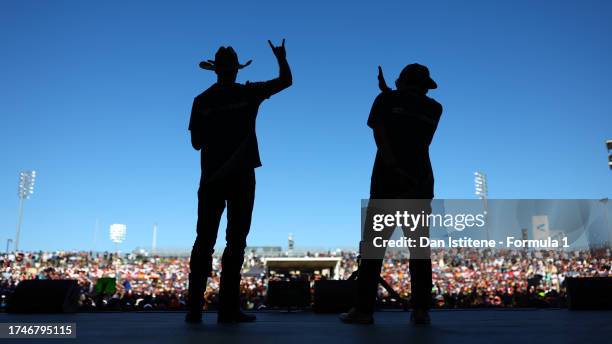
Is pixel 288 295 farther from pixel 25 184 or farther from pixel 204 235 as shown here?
pixel 25 184

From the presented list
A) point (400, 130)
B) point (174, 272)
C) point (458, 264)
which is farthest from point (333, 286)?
point (174, 272)

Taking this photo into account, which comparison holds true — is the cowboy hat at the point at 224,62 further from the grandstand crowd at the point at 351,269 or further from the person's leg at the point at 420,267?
the grandstand crowd at the point at 351,269

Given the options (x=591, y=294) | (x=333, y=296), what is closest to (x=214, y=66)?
(x=333, y=296)

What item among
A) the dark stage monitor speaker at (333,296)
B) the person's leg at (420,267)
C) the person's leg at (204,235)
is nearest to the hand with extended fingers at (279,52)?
the person's leg at (204,235)

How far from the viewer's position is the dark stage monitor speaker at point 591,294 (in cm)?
435

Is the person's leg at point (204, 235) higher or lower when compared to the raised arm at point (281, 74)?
lower

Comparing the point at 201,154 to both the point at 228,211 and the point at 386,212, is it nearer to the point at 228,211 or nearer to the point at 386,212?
the point at 228,211

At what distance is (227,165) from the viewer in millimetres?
2828

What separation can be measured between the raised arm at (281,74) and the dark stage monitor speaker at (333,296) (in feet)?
8.24

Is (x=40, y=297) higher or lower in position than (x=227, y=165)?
lower

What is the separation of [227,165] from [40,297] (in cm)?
290

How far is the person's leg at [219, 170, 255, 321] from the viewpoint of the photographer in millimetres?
2891

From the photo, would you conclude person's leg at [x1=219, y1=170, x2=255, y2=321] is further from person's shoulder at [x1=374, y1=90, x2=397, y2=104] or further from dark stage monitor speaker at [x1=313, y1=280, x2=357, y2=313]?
dark stage monitor speaker at [x1=313, y1=280, x2=357, y2=313]

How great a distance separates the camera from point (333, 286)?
494 centimetres
